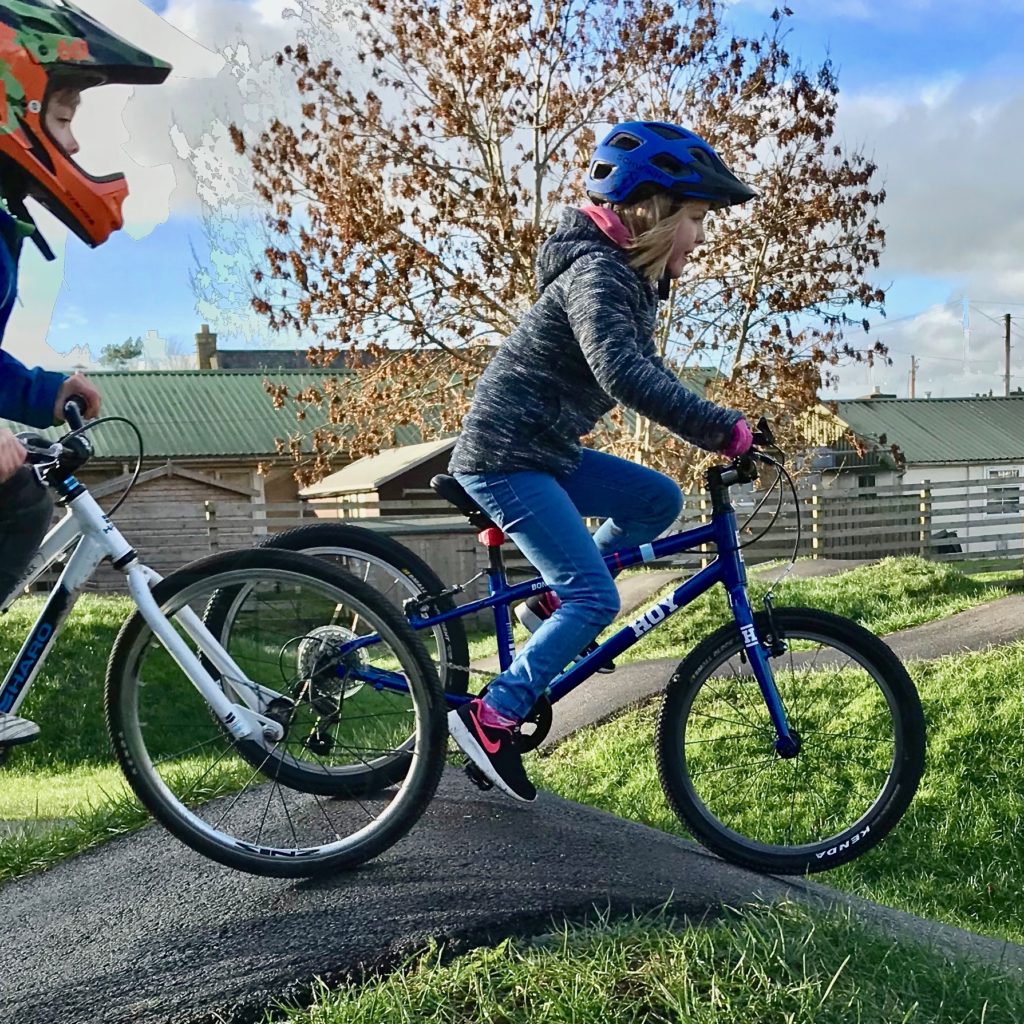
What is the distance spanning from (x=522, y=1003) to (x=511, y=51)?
53.4 feet

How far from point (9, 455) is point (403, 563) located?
4.44ft

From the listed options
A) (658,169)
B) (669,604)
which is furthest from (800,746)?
(658,169)

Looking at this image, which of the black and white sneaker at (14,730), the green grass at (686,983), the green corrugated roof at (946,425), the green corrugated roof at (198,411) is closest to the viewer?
the green grass at (686,983)

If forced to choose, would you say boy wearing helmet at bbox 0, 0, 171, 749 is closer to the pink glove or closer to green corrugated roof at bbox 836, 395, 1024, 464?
the pink glove

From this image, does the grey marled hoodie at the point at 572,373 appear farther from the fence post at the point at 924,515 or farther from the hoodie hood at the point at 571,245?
the fence post at the point at 924,515

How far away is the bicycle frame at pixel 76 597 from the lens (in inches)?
111

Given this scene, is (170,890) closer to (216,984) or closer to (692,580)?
(216,984)

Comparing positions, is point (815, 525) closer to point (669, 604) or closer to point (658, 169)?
point (669, 604)

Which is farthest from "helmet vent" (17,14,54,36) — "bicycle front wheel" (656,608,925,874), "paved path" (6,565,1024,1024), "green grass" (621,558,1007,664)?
"green grass" (621,558,1007,664)

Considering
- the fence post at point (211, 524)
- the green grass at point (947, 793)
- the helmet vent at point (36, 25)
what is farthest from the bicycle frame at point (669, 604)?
the fence post at point (211, 524)

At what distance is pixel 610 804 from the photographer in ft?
19.7

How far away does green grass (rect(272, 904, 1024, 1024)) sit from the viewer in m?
2.20

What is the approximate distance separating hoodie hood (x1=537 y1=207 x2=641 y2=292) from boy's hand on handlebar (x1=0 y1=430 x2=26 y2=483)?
1.50 m

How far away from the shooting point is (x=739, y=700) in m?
3.56
